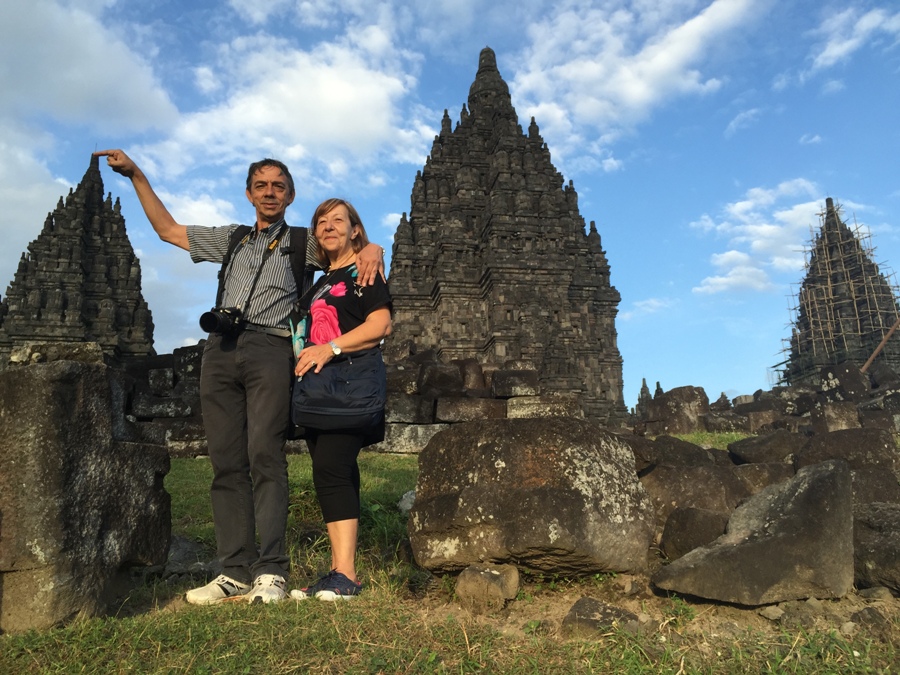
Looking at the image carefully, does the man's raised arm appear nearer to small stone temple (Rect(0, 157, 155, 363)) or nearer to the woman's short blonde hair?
the woman's short blonde hair

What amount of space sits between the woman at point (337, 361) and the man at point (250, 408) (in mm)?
144

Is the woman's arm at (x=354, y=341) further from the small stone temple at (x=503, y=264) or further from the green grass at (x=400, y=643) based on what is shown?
the small stone temple at (x=503, y=264)

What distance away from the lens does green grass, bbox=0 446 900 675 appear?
2395 millimetres

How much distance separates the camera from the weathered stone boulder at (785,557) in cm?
312

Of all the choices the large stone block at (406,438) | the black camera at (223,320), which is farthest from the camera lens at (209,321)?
the large stone block at (406,438)

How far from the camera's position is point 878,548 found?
3.44m

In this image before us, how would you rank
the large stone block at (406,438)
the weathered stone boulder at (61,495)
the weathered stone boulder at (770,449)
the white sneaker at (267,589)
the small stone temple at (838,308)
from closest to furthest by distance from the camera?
the weathered stone boulder at (61,495) < the white sneaker at (267,589) < the weathered stone boulder at (770,449) < the large stone block at (406,438) < the small stone temple at (838,308)

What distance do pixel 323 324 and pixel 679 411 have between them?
53.6 feet

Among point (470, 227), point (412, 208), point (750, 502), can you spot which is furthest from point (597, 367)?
point (750, 502)

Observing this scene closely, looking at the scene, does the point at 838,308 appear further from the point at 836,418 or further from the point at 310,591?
the point at 310,591

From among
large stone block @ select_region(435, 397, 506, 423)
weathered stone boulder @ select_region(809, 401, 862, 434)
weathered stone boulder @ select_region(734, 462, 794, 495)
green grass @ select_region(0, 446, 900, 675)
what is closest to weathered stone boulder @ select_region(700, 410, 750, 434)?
weathered stone boulder @ select_region(809, 401, 862, 434)

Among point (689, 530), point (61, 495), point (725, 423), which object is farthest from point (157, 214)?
point (725, 423)

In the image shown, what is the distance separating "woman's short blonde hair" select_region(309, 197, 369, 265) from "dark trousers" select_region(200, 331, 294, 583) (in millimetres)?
598

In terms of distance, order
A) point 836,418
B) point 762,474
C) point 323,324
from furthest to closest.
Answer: point 836,418 < point 762,474 < point 323,324
